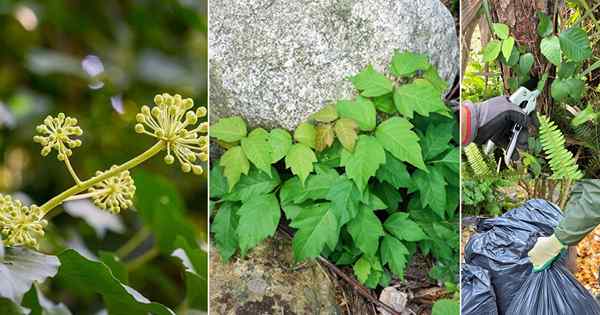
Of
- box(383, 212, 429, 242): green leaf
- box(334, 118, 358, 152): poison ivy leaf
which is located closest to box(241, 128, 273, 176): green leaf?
box(334, 118, 358, 152): poison ivy leaf

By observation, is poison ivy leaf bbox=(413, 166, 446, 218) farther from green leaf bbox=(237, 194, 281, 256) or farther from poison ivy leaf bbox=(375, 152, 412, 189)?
green leaf bbox=(237, 194, 281, 256)

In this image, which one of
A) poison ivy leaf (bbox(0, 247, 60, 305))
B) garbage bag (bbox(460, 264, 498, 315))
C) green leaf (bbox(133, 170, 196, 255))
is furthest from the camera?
garbage bag (bbox(460, 264, 498, 315))

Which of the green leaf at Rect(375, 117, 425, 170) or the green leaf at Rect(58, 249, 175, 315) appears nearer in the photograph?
the green leaf at Rect(58, 249, 175, 315)

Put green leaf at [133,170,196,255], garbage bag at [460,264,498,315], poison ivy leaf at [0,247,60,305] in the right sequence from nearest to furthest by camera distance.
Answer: poison ivy leaf at [0,247,60,305], green leaf at [133,170,196,255], garbage bag at [460,264,498,315]

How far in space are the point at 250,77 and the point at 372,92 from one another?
185mm

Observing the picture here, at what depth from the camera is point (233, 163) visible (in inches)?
45.1

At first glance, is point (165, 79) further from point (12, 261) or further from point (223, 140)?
point (12, 261)

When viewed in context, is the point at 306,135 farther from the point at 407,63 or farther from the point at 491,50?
the point at 491,50

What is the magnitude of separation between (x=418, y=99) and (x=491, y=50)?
0.15 m

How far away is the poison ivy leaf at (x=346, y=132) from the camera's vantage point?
112 cm

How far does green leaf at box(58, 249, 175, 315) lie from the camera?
66cm

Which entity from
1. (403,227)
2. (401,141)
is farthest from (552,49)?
(403,227)

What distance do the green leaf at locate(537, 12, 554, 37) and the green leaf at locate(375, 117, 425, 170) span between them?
231mm

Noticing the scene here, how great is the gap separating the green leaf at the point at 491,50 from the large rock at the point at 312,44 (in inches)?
3.7
